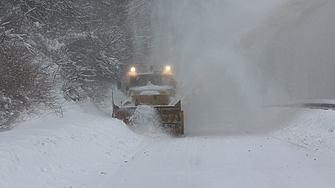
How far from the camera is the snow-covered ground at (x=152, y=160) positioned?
6.56 metres

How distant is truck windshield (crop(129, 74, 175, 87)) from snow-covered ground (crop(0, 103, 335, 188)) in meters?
4.47

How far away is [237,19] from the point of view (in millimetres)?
28672

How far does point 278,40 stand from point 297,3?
16.6 ft

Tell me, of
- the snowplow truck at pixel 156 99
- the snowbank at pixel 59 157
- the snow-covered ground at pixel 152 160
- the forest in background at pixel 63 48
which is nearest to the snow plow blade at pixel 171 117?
the snowplow truck at pixel 156 99

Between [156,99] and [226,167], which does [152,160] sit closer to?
[226,167]

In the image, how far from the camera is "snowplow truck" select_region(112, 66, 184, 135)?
15.2 m

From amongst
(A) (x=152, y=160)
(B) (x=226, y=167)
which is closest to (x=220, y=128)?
(A) (x=152, y=160)

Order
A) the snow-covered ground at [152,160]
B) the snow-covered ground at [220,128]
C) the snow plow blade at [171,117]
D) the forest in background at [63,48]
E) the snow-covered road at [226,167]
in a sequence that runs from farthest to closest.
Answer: the snow plow blade at [171,117], the forest in background at [63,48], the snow-covered ground at [220,128], the snow-covered road at [226,167], the snow-covered ground at [152,160]

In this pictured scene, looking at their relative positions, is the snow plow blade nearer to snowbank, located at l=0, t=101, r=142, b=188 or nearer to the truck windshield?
the truck windshield

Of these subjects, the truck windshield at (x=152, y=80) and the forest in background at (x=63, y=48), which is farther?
the truck windshield at (x=152, y=80)

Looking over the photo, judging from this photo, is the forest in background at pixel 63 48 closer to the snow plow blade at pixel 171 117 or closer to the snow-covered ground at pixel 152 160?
the snow-covered ground at pixel 152 160

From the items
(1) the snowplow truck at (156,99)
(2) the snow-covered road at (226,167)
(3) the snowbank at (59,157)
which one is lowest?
(2) the snow-covered road at (226,167)

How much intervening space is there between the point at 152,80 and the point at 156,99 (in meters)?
→ 1.36

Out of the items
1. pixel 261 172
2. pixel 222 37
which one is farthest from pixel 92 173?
pixel 222 37
